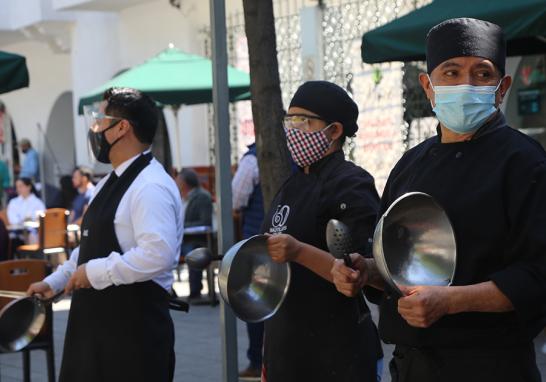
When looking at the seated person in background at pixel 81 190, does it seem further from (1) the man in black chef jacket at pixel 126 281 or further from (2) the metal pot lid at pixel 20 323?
(1) the man in black chef jacket at pixel 126 281

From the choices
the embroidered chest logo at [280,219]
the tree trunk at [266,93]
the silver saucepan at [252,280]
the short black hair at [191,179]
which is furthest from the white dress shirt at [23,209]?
the silver saucepan at [252,280]

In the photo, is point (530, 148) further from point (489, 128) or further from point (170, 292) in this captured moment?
point (170, 292)

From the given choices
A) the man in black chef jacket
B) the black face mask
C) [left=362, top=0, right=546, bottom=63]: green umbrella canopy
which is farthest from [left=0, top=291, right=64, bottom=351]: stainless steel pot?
[left=362, top=0, right=546, bottom=63]: green umbrella canopy

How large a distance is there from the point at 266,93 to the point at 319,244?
8.69 feet

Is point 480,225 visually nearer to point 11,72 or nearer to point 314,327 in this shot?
point 314,327

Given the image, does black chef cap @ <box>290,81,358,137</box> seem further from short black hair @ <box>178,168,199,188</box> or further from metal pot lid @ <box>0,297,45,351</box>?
short black hair @ <box>178,168,199,188</box>

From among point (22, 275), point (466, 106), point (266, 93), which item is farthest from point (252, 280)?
point (22, 275)

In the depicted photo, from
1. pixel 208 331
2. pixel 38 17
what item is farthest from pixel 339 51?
pixel 38 17

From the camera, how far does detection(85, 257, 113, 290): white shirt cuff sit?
419 centimetres

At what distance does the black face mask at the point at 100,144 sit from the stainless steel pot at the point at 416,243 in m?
2.13

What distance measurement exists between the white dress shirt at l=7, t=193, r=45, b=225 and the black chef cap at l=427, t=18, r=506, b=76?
42.9 feet

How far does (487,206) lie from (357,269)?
407 millimetres

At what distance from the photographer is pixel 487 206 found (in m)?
2.67

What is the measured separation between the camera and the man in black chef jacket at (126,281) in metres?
4.21
